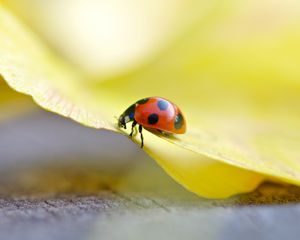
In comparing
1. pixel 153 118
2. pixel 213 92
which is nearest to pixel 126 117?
pixel 153 118

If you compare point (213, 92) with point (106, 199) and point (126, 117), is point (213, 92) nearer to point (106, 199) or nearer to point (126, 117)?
point (126, 117)

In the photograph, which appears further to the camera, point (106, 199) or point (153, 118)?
point (153, 118)

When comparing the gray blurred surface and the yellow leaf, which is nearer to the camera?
the gray blurred surface

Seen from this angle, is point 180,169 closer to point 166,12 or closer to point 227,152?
point 227,152

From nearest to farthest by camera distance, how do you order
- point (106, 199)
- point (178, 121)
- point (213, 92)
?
point (106, 199) < point (178, 121) < point (213, 92)

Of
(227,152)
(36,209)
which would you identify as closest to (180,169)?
(227,152)

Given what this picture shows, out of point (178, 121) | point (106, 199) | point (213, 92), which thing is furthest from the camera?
point (213, 92)

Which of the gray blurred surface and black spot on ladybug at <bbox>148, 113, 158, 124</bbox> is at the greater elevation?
black spot on ladybug at <bbox>148, 113, 158, 124</bbox>

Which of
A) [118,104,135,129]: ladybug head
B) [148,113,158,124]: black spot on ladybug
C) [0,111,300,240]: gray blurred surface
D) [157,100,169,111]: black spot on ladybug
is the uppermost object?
[157,100,169,111]: black spot on ladybug
